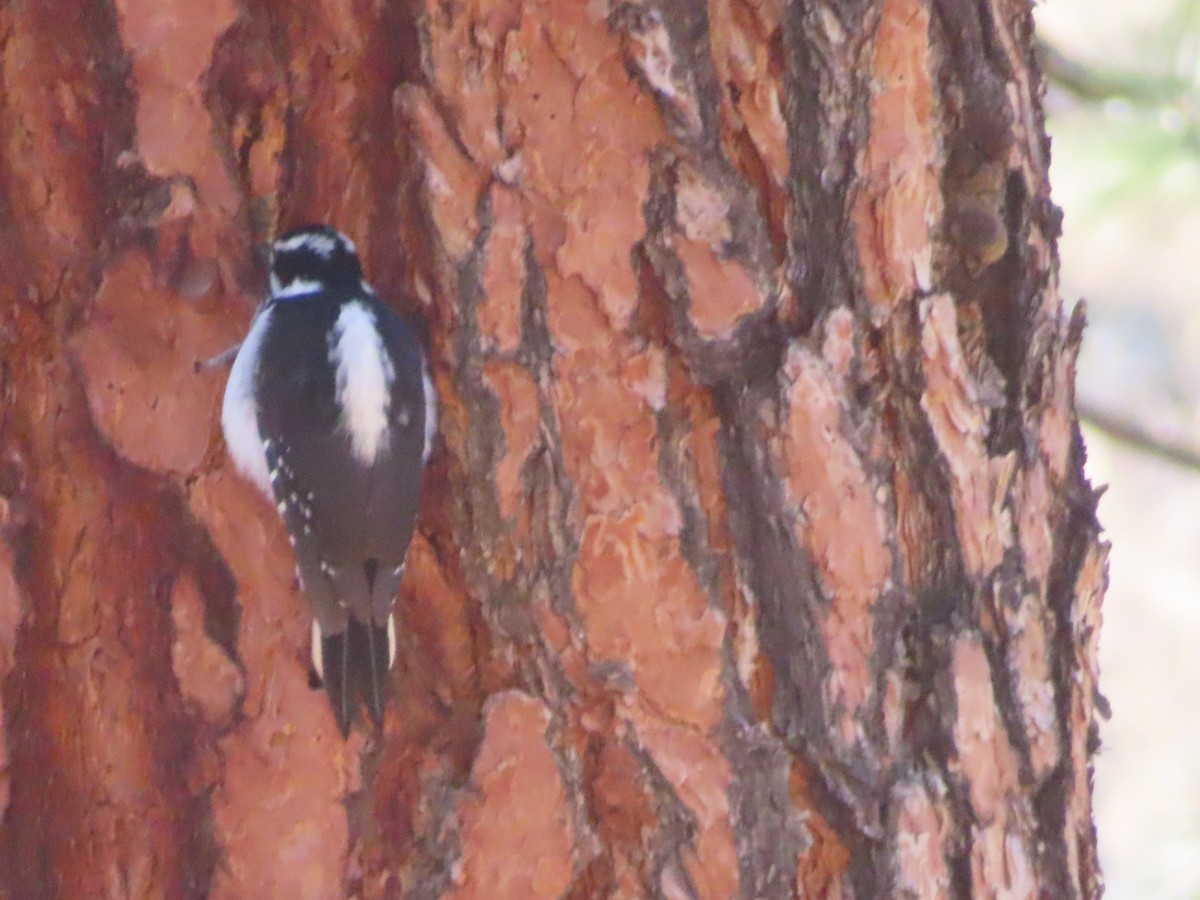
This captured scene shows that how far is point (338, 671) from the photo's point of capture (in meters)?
1.36

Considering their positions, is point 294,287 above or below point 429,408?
above

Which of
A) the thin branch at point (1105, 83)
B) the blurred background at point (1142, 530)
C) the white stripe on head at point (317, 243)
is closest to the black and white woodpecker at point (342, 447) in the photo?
the white stripe on head at point (317, 243)

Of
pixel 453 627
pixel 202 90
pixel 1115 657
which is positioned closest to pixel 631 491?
pixel 453 627

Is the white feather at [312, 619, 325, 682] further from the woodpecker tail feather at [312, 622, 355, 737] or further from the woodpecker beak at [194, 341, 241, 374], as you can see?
the woodpecker beak at [194, 341, 241, 374]

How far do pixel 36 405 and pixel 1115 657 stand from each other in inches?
197

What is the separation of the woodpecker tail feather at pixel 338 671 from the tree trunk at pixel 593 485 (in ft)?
0.12

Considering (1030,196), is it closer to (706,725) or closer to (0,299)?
(706,725)

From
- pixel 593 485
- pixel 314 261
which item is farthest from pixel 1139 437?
pixel 314 261

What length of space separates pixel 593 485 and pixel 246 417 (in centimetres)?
40

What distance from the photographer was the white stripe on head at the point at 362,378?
5.19ft

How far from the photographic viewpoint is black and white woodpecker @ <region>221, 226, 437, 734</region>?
143cm

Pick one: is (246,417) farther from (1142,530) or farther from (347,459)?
(1142,530)

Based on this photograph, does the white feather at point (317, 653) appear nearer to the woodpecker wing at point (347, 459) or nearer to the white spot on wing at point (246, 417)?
the woodpecker wing at point (347, 459)

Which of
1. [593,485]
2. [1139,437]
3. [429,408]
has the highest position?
[1139,437]
